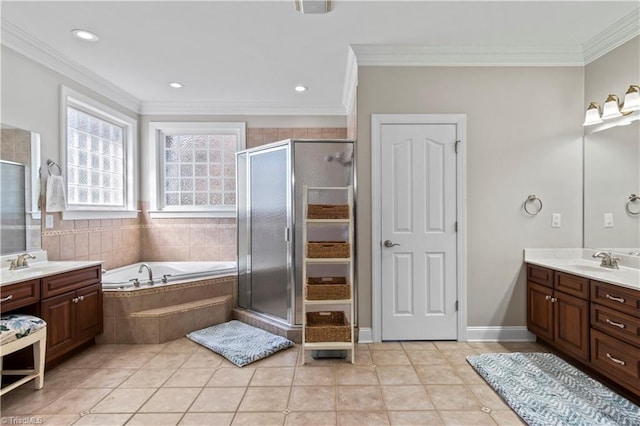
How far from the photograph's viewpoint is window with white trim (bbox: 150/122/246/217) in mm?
4285

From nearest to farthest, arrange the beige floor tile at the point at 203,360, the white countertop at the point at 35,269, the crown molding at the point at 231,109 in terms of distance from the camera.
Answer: the white countertop at the point at 35,269 < the beige floor tile at the point at 203,360 < the crown molding at the point at 231,109

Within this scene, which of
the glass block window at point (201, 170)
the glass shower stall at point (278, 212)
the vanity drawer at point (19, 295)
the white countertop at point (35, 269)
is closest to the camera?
the vanity drawer at point (19, 295)

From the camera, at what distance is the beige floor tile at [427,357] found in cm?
249

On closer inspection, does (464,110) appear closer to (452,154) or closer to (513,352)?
(452,154)

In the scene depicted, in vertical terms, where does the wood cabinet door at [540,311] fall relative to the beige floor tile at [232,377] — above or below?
above

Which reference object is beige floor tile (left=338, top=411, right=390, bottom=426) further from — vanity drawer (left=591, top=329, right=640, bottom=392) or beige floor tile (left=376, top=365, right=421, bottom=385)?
vanity drawer (left=591, top=329, right=640, bottom=392)

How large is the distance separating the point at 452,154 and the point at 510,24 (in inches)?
40.6

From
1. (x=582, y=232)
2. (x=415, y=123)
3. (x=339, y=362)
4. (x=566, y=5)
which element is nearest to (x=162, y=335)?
(x=339, y=362)

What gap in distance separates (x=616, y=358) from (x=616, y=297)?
1.21ft

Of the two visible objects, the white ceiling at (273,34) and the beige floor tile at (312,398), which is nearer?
the beige floor tile at (312,398)

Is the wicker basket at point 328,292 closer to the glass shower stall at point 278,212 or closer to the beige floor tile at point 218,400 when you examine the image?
the glass shower stall at point 278,212

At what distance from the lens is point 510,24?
2.47 metres

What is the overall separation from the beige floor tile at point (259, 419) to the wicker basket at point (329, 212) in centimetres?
136

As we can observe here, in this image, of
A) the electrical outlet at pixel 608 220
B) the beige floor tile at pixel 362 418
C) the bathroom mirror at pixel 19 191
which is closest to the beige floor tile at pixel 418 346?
the beige floor tile at pixel 362 418
